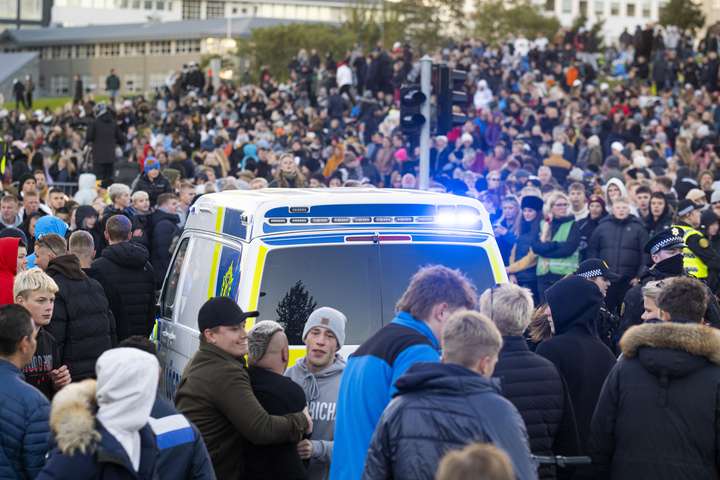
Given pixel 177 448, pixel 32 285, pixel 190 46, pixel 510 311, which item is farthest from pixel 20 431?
pixel 190 46

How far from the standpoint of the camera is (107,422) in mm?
4934

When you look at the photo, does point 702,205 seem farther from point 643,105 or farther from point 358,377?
point 643,105

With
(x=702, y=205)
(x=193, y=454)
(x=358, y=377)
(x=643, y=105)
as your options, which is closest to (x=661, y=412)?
(x=358, y=377)

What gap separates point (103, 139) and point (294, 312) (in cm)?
1872

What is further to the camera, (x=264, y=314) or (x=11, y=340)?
(x=264, y=314)

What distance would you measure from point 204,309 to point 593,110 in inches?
1002

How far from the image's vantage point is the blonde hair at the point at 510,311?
247 inches

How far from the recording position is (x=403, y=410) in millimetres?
4988

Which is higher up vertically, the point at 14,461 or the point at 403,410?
the point at 403,410

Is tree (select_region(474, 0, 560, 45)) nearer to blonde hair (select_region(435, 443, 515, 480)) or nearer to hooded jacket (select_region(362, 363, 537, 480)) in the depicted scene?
hooded jacket (select_region(362, 363, 537, 480))

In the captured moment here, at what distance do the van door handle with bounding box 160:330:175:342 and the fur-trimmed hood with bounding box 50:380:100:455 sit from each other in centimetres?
484

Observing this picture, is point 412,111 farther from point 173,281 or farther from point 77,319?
point 77,319

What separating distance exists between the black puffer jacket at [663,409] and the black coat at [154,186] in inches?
477

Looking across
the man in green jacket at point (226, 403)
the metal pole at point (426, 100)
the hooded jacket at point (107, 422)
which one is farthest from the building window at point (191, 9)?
the hooded jacket at point (107, 422)
